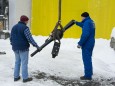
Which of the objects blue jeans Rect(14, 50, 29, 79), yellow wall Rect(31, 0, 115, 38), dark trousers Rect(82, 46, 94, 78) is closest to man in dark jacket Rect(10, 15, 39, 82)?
blue jeans Rect(14, 50, 29, 79)

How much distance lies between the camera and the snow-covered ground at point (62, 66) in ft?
34.5

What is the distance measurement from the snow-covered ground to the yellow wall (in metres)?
0.83

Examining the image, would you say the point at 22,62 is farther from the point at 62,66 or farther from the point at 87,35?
the point at 62,66

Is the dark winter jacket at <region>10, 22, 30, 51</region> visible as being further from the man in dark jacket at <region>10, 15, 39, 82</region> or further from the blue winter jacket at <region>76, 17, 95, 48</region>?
the blue winter jacket at <region>76, 17, 95, 48</region>

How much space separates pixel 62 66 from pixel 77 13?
4355mm

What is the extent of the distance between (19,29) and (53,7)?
6469 mm

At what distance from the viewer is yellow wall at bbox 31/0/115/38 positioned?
52.3 ft

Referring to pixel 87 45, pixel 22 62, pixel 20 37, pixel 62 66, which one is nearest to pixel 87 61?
pixel 87 45

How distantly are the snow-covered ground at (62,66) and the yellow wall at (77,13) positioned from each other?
830mm

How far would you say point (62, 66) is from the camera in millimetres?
12195

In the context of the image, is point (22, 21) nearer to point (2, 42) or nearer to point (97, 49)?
point (97, 49)

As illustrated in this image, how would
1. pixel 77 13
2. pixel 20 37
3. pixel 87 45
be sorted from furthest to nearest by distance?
pixel 77 13 < pixel 87 45 < pixel 20 37

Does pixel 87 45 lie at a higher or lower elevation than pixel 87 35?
lower

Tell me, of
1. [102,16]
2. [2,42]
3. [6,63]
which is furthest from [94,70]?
[2,42]
